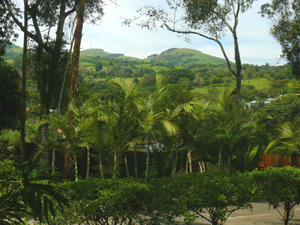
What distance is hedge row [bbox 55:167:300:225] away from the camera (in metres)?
3.02

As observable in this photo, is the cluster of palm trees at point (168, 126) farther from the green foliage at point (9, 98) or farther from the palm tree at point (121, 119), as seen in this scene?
the green foliage at point (9, 98)

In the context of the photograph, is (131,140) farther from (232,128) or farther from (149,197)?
(232,128)

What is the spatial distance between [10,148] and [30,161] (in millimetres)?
7933

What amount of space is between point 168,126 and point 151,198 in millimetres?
2859

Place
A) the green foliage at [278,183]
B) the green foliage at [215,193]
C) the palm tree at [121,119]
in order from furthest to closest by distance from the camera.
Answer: the palm tree at [121,119]
the green foliage at [278,183]
the green foliage at [215,193]

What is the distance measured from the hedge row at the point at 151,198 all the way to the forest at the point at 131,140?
14 mm

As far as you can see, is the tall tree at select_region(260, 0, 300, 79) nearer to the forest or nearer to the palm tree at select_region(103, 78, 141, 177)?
the forest

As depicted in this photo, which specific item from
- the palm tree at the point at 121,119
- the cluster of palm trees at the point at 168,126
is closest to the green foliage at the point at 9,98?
the cluster of palm trees at the point at 168,126

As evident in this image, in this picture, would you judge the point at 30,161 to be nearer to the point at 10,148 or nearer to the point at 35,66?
the point at 10,148

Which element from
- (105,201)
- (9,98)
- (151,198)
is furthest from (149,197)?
(9,98)

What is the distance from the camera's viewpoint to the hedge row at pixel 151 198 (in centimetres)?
302

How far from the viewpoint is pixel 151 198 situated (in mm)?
3312

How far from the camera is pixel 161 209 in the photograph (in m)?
3.24

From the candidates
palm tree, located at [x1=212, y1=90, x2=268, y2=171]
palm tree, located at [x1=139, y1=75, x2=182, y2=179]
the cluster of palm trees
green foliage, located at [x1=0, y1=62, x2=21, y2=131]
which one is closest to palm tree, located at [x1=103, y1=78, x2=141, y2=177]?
the cluster of palm trees
